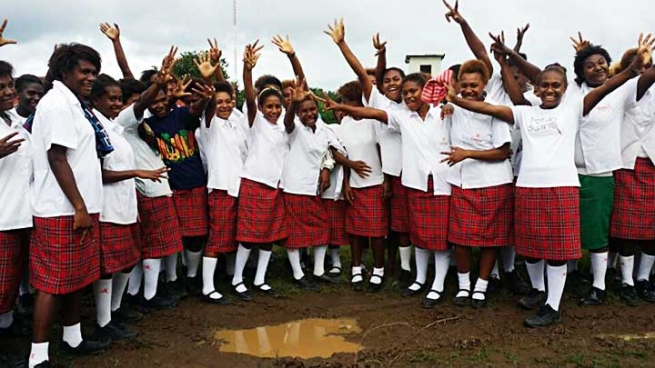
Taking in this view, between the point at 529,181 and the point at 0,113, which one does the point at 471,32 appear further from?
the point at 0,113

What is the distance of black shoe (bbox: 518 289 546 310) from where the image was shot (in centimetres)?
443

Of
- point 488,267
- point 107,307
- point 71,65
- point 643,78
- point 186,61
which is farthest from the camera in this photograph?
point 186,61

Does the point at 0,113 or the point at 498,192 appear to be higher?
the point at 0,113

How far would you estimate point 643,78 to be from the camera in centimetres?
414

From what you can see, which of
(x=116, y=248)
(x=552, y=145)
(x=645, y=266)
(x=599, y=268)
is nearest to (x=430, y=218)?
(x=552, y=145)

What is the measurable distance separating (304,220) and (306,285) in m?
0.62

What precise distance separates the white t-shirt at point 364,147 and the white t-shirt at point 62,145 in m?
2.49

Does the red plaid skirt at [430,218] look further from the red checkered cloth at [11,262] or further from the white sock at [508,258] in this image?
the red checkered cloth at [11,262]

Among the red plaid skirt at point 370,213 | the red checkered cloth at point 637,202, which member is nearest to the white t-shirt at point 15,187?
the red plaid skirt at point 370,213

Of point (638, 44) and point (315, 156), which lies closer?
point (638, 44)

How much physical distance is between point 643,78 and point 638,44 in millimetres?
264

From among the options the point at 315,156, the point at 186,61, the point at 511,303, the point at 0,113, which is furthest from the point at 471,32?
the point at 186,61

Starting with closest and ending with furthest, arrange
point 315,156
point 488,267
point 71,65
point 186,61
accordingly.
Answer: point 71,65
point 488,267
point 315,156
point 186,61

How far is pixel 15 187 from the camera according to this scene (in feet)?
10.8
